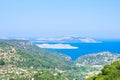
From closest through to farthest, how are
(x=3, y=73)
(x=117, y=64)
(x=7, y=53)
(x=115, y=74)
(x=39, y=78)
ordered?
(x=115, y=74)
(x=117, y=64)
(x=39, y=78)
(x=3, y=73)
(x=7, y=53)

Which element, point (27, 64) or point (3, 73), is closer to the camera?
point (3, 73)

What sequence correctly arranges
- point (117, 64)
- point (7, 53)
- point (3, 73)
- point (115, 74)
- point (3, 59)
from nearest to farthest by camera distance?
point (115, 74)
point (117, 64)
point (3, 73)
point (3, 59)
point (7, 53)

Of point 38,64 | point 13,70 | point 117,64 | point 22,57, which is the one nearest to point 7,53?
point 22,57

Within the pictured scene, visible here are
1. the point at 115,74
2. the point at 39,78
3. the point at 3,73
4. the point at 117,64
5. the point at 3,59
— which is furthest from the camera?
the point at 3,59

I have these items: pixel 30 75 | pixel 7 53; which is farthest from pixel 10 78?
pixel 7 53

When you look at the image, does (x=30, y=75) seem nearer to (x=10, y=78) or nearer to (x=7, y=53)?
(x=10, y=78)

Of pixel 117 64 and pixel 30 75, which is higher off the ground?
pixel 117 64

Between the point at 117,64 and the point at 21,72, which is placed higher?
the point at 117,64

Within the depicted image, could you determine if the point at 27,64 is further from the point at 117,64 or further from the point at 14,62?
the point at 117,64

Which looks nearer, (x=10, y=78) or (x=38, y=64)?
(x=10, y=78)
